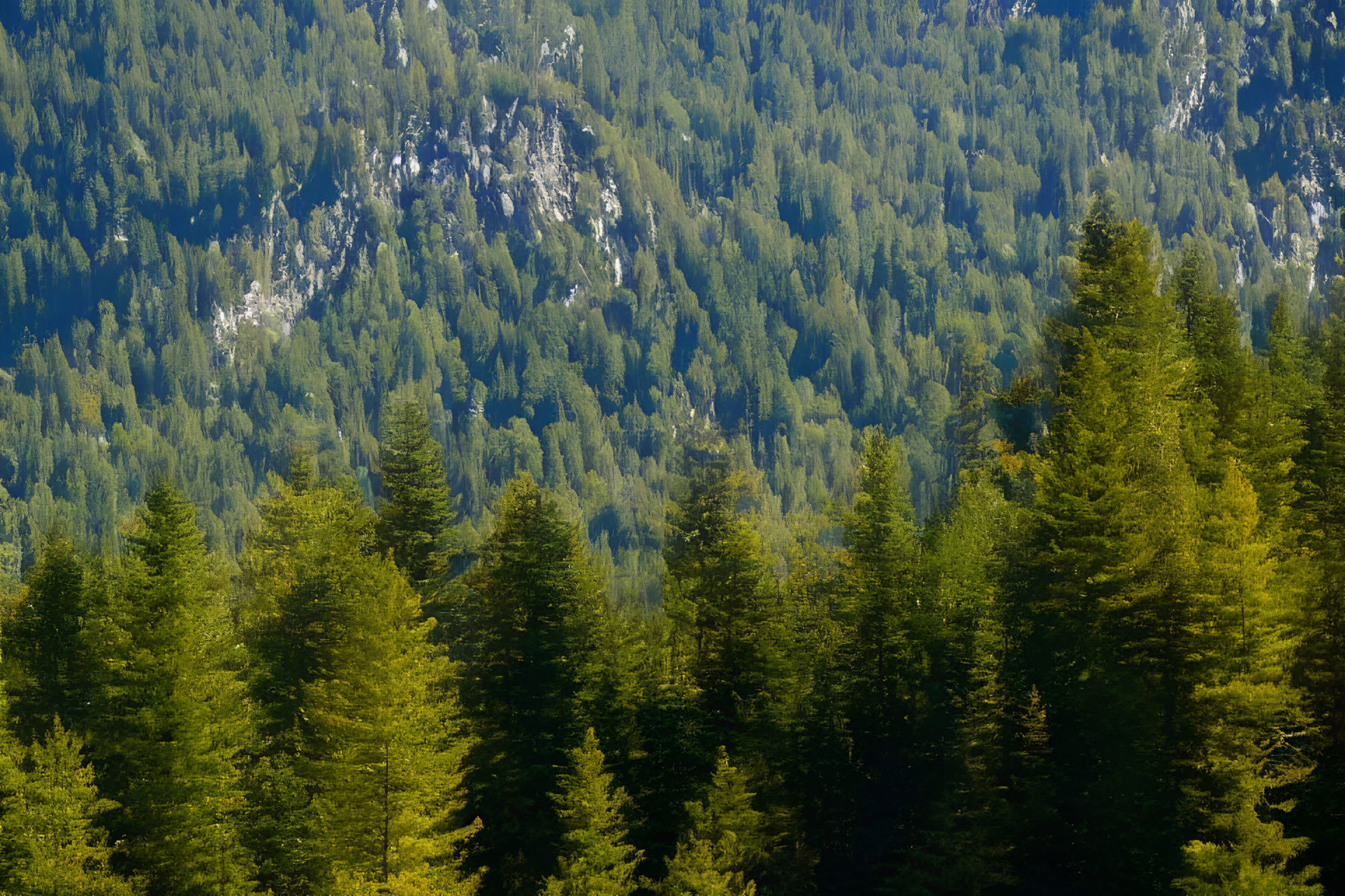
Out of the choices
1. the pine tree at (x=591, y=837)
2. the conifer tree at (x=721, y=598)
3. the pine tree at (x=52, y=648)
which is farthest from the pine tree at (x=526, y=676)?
the pine tree at (x=52, y=648)

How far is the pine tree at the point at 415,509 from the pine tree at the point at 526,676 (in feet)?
9.04

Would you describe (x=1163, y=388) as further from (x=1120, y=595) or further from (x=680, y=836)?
(x=680, y=836)

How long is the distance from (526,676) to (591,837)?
10.2 metres

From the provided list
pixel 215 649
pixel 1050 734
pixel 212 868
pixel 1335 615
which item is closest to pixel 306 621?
pixel 215 649

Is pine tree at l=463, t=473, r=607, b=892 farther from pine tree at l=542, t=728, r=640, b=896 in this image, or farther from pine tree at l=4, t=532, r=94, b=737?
pine tree at l=4, t=532, r=94, b=737

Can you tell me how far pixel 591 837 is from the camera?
4825 cm

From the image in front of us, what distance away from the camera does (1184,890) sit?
1596 inches

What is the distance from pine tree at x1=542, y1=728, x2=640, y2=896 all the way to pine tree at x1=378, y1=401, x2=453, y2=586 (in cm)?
1411

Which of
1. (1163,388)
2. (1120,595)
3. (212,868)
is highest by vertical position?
(1163,388)

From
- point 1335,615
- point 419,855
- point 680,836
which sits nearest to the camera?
point 1335,615

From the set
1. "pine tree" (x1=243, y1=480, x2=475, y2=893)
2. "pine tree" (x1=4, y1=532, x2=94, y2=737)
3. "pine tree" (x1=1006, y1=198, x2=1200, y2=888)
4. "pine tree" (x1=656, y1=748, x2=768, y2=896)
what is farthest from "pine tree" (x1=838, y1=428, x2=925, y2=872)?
"pine tree" (x1=4, y1=532, x2=94, y2=737)

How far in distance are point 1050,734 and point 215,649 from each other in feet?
101

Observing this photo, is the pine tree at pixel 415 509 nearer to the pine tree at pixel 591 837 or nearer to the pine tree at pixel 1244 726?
the pine tree at pixel 591 837

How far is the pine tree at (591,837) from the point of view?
1871 inches
